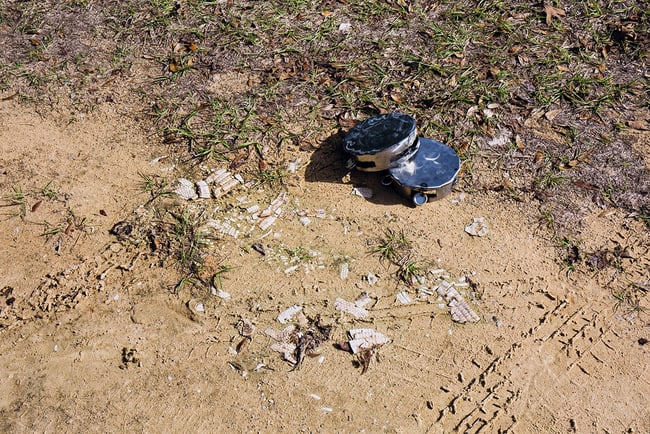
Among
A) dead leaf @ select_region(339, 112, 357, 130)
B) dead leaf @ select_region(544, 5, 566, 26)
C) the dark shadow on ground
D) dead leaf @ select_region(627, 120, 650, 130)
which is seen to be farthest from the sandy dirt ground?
dead leaf @ select_region(544, 5, 566, 26)

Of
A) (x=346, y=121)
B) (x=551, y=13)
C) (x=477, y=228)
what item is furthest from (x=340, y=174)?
(x=551, y=13)

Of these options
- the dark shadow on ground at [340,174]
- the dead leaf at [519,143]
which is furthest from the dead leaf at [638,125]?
the dark shadow on ground at [340,174]

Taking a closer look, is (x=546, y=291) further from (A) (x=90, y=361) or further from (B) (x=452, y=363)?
(A) (x=90, y=361)

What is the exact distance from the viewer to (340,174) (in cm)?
468

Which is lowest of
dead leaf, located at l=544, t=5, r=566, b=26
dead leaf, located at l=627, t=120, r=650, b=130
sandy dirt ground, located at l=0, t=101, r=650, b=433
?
sandy dirt ground, located at l=0, t=101, r=650, b=433

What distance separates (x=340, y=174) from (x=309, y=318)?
1.32 m

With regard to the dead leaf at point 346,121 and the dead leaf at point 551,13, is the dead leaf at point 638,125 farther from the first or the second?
the dead leaf at point 346,121

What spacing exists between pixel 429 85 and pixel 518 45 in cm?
108

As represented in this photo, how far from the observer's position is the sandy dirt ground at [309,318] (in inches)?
137

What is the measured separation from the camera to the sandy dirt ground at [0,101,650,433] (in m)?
3.47

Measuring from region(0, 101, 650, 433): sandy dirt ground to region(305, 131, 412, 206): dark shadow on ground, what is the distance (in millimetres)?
16

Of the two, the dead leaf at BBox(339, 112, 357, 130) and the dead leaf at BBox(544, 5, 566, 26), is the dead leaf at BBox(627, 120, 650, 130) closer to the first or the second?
the dead leaf at BBox(544, 5, 566, 26)

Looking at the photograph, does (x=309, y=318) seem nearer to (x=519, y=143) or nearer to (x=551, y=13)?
(x=519, y=143)

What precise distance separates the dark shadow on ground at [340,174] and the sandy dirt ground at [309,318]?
16mm
